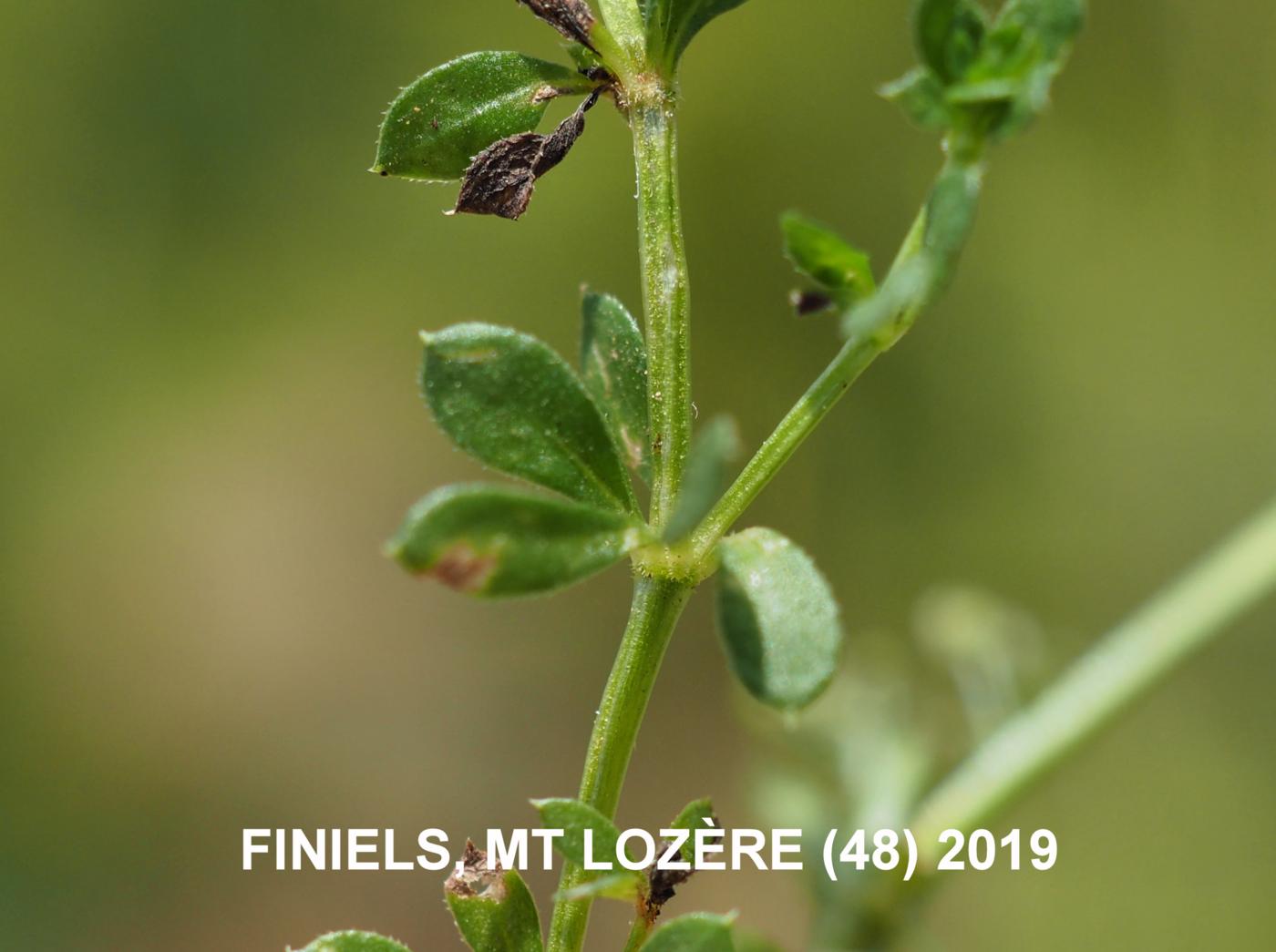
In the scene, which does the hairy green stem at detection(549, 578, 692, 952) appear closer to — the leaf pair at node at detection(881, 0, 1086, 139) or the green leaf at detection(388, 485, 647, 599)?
the green leaf at detection(388, 485, 647, 599)

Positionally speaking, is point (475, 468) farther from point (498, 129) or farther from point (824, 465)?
point (498, 129)

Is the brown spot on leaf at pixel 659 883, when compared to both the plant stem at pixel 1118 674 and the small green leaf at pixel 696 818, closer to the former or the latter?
the small green leaf at pixel 696 818

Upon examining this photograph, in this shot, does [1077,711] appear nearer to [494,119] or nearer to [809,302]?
[809,302]

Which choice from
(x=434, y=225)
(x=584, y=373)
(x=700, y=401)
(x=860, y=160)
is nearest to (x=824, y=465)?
(x=700, y=401)

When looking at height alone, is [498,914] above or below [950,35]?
below

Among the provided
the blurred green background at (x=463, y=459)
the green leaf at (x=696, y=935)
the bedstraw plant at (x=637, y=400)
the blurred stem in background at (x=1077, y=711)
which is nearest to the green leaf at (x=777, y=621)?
the bedstraw plant at (x=637, y=400)

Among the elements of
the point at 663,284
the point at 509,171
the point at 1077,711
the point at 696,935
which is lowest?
the point at 696,935

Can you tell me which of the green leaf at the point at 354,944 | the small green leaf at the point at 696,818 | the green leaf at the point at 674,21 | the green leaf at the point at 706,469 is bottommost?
the green leaf at the point at 354,944

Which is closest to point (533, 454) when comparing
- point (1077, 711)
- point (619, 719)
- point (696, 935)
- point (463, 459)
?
point (619, 719)

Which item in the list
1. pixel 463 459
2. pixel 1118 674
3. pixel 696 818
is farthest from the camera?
pixel 463 459
